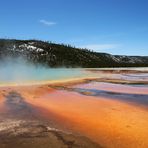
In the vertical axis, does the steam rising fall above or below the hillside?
below

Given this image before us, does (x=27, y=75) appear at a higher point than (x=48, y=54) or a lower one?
lower

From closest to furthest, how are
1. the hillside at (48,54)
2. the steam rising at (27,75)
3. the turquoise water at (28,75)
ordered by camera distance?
the steam rising at (27,75), the turquoise water at (28,75), the hillside at (48,54)

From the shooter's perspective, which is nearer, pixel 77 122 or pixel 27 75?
pixel 77 122

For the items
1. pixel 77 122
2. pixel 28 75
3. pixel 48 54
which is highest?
pixel 48 54

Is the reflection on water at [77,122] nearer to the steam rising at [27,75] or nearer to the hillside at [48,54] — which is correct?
the steam rising at [27,75]

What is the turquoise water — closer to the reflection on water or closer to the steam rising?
the steam rising

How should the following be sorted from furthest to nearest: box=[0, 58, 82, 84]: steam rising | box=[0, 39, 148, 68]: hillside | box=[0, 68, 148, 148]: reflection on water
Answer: box=[0, 39, 148, 68]: hillside < box=[0, 58, 82, 84]: steam rising < box=[0, 68, 148, 148]: reflection on water

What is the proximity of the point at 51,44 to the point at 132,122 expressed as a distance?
407 feet

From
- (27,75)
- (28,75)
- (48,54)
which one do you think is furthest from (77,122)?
(48,54)

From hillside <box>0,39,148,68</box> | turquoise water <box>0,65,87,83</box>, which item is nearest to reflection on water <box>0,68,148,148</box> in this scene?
turquoise water <box>0,65,87,83</box>

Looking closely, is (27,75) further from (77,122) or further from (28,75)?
(77,122)

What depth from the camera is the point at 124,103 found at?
12.7 metres

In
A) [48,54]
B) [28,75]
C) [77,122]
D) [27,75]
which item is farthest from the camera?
[48,54]

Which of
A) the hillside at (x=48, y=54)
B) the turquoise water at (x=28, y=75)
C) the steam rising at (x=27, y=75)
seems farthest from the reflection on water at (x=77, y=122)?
the hillside at (x=48, y=54)
